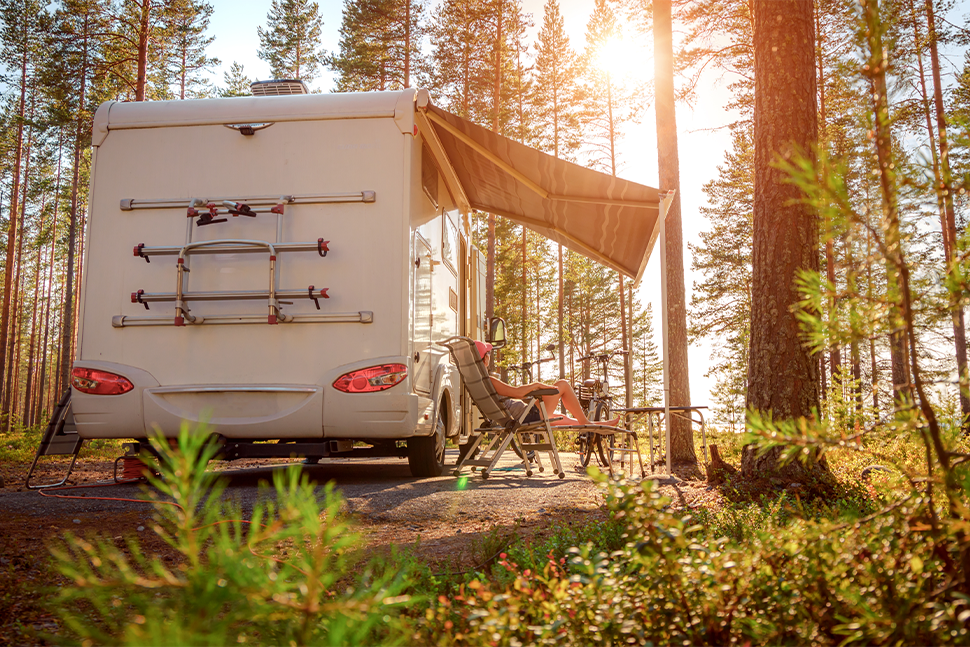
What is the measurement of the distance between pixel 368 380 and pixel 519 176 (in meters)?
2.27

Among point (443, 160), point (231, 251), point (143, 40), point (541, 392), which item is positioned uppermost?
point (143, 40)

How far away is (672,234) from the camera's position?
9328mm

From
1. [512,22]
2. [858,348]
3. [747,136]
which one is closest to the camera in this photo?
[858,348]

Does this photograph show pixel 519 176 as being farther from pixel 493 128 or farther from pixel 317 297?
pixel 493 128

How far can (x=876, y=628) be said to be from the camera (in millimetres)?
1143

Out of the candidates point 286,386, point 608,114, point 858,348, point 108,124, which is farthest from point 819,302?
point 608,114

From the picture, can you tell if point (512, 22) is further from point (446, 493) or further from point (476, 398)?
point (446, 493)

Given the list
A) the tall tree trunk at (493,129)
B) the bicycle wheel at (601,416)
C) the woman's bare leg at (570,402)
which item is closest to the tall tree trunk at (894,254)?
the woman's bare leg at (570,402)

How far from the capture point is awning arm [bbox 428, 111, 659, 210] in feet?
18.8

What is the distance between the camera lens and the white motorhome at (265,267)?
17.3 feet

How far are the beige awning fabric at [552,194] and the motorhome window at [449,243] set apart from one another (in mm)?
413

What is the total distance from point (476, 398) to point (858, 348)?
16.2 ft

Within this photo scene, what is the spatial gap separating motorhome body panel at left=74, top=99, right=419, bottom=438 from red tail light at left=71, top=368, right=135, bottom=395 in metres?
0.06

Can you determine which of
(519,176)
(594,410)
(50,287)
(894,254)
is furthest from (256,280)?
(50,287)
